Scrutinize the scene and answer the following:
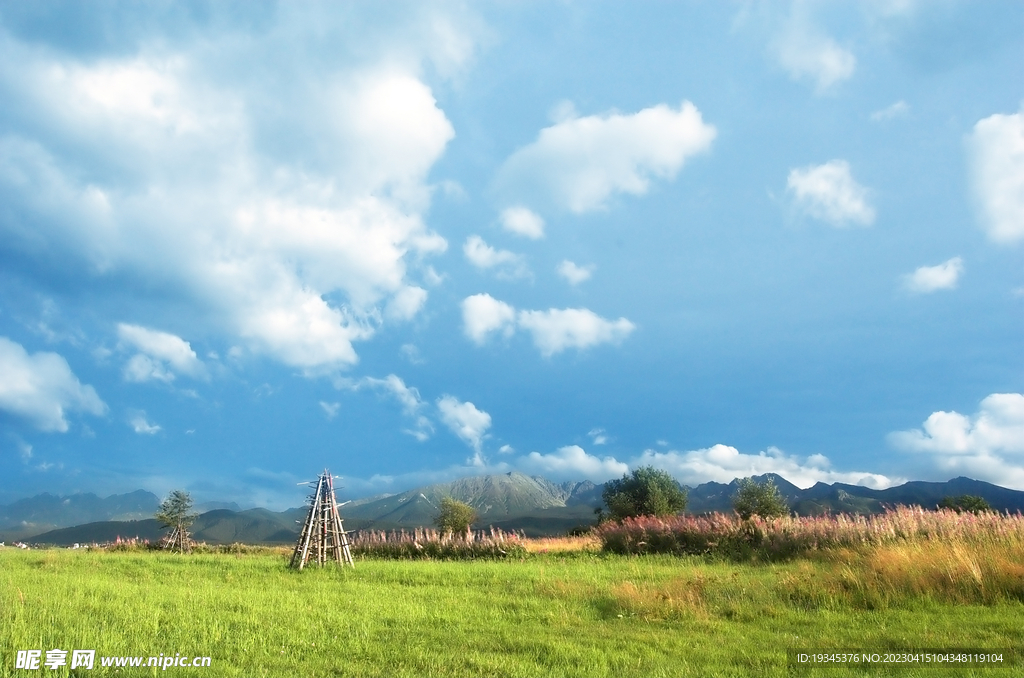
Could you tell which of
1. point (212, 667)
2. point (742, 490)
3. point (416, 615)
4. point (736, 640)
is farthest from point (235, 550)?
point (742, 490)

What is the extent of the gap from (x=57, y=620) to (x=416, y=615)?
209 inches

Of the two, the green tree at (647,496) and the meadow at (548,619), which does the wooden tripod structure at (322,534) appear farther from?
the green tree at (647,496)

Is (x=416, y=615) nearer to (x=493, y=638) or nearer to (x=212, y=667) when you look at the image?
(x=493, y=638)

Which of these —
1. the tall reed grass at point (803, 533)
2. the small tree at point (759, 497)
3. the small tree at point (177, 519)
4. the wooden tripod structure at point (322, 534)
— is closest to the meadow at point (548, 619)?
the tall reed grass at point (803, 533)

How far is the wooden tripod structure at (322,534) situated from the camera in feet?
61.9

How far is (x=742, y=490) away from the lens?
170 feet

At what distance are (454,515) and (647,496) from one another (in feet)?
61.5

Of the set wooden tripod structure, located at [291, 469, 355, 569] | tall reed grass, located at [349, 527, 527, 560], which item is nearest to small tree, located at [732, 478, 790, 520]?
tall reed grass, located at [349, 527, 527, 560]

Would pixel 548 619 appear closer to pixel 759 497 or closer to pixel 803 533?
pixel 803 533

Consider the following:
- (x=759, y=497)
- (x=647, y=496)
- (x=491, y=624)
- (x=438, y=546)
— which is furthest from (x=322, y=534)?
(x=759, y=497)

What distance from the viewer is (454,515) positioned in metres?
56.3

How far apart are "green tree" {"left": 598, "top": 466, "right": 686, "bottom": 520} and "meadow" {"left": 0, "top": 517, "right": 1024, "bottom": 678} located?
35872 millimetres

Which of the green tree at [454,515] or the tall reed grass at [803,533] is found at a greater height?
the tall reed grass at [803,533]

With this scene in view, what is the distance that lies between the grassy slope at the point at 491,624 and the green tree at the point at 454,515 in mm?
43009
